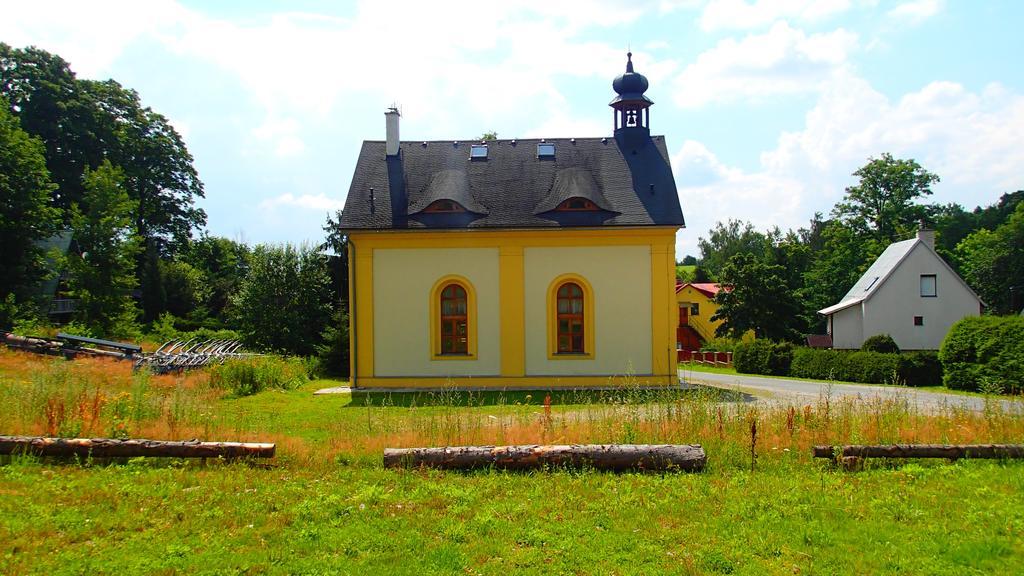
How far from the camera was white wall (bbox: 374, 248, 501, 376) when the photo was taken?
21859mm

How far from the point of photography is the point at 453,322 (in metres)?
22.1

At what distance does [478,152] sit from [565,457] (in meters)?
17.5

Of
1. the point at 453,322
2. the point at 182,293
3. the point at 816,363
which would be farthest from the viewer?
the point at 182,293

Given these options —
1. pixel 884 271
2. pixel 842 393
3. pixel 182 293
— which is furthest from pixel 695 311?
pixel 182 293

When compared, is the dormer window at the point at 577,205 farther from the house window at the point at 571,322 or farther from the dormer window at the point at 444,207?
the dormer window at the point at 444,207

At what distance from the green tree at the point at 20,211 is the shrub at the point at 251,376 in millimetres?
17068

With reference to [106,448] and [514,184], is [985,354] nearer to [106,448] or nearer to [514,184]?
[514,184]

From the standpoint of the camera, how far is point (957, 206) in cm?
7150

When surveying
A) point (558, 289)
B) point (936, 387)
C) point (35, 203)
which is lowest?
point (936, 387)

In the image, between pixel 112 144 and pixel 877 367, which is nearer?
pixel 877 367

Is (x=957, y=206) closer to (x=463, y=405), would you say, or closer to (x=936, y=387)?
(x=936, y=387)

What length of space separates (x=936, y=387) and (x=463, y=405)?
1790 centimetres

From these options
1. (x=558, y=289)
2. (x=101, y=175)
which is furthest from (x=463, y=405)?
(x=101, y=175)

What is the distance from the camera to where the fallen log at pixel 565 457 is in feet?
29.2
